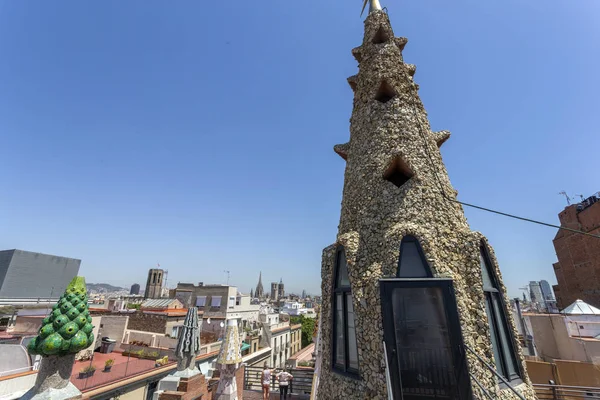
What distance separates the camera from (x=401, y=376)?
4922mm

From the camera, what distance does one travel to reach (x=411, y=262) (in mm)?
5496

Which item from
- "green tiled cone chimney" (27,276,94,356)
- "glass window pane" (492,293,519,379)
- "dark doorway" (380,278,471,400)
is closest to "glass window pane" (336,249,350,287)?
"dark doorway" (380,278,471,400)

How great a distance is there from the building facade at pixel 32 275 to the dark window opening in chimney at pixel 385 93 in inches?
1683

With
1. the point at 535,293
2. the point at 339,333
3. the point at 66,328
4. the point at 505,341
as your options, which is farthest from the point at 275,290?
the point at 505,341

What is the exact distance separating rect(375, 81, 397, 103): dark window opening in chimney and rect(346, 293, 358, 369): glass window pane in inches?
204

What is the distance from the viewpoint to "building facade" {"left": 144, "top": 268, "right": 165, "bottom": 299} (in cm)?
10619

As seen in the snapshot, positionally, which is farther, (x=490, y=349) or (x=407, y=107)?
(x=407, y=107)

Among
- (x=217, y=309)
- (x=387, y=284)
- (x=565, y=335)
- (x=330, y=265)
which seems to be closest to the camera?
(x=387, y=284)

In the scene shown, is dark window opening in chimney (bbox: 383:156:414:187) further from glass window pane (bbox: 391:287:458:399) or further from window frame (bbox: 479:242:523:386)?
glass window pane (bbox: 391:287:458:399)

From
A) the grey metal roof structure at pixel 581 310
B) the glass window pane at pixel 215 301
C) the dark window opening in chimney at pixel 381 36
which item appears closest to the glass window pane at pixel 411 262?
the dark window opening in chimney at pixel 381 36

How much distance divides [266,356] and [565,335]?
2769cm

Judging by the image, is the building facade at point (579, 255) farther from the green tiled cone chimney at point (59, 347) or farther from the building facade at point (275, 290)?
the building facade at point (275, 290)

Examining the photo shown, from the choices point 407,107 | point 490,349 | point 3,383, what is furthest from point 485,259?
point 3,383

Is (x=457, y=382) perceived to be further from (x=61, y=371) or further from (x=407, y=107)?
(x=61, y=371)
